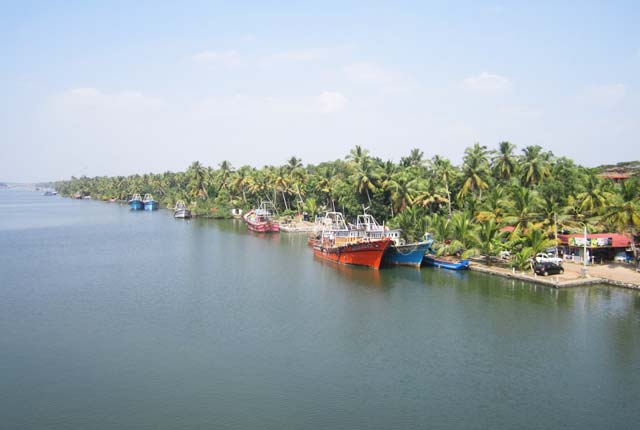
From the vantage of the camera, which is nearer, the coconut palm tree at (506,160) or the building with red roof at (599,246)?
the building with red roof at (599,246)

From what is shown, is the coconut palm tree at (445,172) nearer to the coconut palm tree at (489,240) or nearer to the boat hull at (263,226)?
the coconut palm tree at (489,240)

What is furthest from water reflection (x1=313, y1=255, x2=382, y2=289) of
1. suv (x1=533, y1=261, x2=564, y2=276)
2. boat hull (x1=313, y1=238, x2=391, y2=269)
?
suv (x1=533, y1=261, x2=564, y2=276)

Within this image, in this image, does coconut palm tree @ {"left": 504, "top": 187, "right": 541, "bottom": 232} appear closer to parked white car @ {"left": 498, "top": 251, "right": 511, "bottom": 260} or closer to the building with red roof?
parked white car @ {"left": 498, "top": 251, "right": 511, "bottom": 260}

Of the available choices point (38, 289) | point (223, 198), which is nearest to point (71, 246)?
point (38, 289)

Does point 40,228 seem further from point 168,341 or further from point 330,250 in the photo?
point 168,341

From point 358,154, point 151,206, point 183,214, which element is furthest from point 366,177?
point 151,206

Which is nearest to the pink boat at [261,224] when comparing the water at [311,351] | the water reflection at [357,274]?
the water reflection at [357,274]
